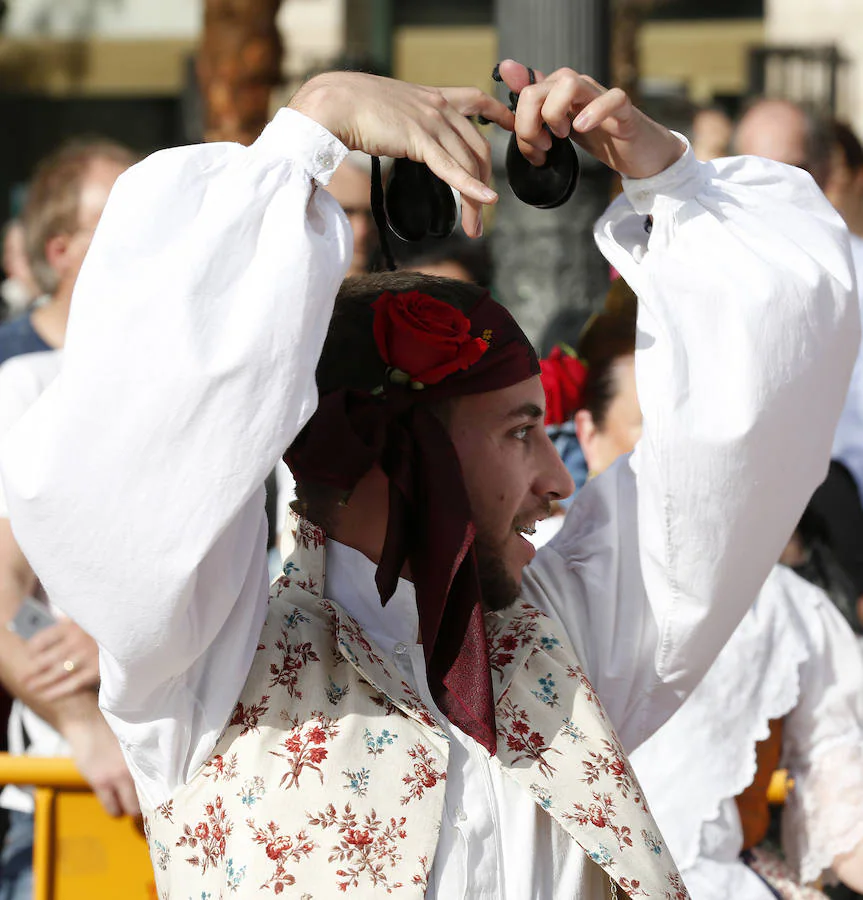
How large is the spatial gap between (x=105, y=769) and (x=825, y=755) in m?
1.45

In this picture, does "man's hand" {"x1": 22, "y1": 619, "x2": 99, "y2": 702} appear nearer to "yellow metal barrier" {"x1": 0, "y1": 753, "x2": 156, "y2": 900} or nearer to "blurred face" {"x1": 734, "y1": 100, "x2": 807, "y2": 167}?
"yellow metal barrier" {"x1": 0, "y1": 753, "x2": 156, "y2": 900}

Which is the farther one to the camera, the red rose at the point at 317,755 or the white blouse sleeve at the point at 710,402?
the white blouse sleeve at the point at 710,402

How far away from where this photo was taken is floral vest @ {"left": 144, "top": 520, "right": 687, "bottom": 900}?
5.55ft

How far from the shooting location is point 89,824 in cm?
277

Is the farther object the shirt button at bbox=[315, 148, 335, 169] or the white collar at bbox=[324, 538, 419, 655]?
the white collar at bbox=[324, 538, 419, 655]

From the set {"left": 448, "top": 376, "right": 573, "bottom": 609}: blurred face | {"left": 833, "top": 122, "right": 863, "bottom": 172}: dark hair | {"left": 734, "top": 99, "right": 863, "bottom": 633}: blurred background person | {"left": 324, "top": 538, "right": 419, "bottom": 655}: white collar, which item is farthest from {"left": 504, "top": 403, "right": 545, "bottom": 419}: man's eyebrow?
{"left": 833, "top": 122, "right": 863, "bottom": 172}: dark hair

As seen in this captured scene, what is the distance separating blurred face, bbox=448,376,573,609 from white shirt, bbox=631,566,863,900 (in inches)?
36.0

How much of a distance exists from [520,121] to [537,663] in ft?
2.43

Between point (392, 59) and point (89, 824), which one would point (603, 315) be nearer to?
point (89, 824)

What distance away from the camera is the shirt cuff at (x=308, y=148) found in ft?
5.53

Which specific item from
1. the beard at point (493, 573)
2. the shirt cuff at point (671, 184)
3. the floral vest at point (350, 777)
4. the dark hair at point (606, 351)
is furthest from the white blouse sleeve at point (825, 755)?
the shirt cuff at point (671, 184)

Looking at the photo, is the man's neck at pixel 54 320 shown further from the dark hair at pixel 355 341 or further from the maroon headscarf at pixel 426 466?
the maroon headscarf at pixel 426 466

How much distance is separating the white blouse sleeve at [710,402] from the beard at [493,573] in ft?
0.55

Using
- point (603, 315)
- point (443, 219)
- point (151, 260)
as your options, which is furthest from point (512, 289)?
point (151, 260)
